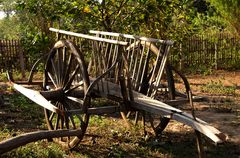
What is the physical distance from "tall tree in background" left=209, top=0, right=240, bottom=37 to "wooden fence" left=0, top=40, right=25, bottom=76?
8.38 meters

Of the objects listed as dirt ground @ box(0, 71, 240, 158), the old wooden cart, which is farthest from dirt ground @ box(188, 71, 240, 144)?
the old wooden cart

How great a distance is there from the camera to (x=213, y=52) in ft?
53.9

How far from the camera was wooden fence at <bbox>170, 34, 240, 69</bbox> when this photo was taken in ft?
53.0

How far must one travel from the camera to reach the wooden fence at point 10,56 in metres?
14.7

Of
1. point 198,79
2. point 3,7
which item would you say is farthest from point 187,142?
point 3,7

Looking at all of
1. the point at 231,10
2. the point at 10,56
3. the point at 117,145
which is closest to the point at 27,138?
the point at 117,145

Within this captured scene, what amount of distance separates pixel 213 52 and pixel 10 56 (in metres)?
8.93

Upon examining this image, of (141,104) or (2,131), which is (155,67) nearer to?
(141,104)

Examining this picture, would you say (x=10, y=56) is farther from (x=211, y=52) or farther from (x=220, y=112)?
(x=220, y=112)

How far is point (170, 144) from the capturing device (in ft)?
19.7

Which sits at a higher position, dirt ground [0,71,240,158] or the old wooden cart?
the old wooden cart

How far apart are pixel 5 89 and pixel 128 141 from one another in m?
6.32

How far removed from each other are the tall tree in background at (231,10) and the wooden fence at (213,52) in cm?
163

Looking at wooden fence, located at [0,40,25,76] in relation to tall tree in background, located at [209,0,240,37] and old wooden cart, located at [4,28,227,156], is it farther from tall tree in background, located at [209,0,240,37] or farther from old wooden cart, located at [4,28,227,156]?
old wooden cart, located at [4,28,227,156]
